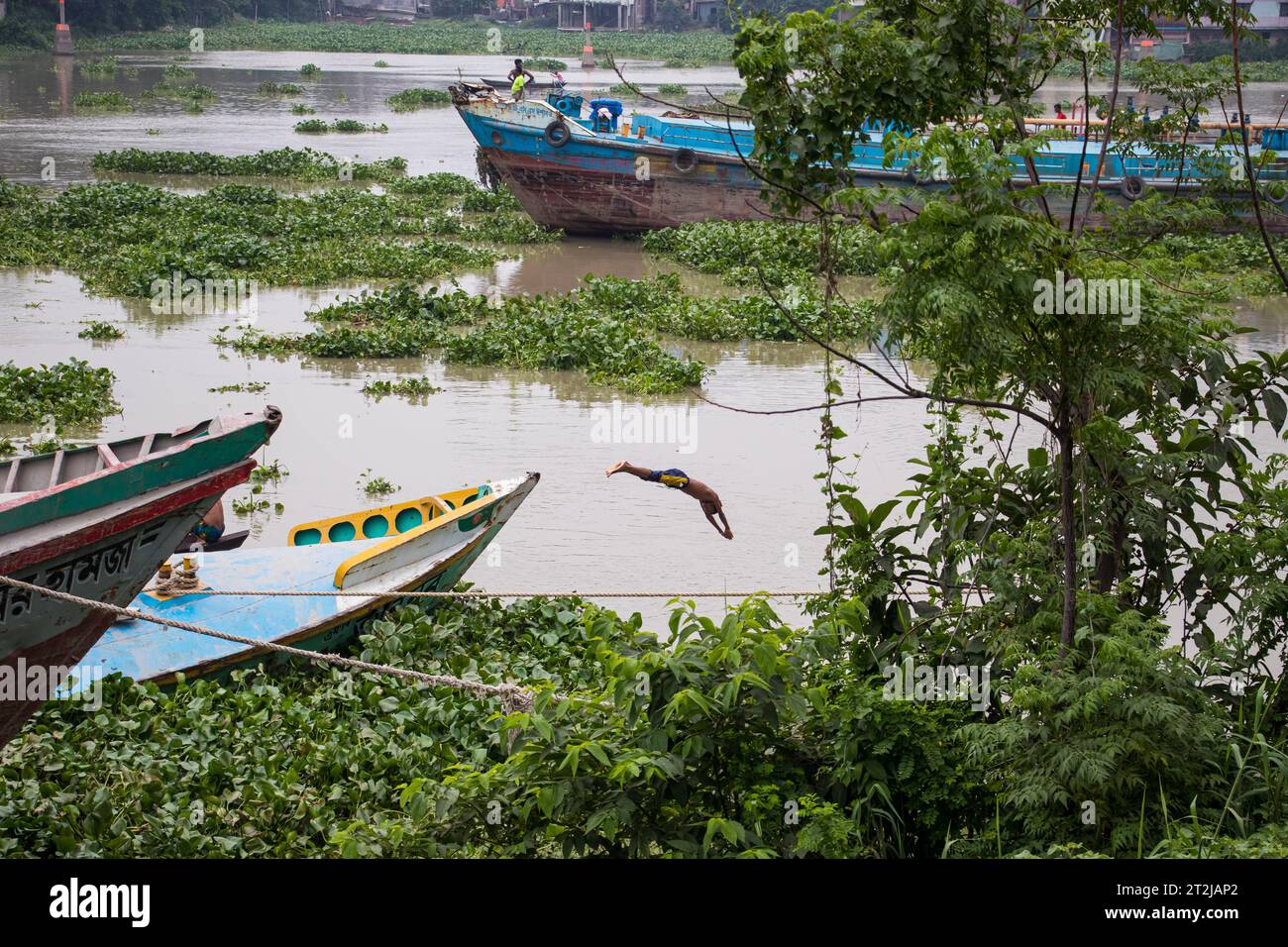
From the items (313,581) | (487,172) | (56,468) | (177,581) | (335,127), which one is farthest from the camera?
(335,127)

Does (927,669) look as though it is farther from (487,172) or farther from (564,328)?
(487,172)

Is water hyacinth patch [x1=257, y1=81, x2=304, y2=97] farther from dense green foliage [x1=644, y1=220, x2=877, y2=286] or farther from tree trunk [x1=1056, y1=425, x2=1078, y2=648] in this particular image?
tree trunk [x1=1056, y1=425, x2=1078, y2=648]

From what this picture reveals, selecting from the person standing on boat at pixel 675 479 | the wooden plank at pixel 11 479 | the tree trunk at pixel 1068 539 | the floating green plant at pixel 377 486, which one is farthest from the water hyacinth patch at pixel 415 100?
the tree trunk at pixel 1068 539

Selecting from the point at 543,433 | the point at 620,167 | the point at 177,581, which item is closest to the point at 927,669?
the point at 177,581

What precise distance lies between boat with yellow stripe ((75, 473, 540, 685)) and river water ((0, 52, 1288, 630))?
0.86 m

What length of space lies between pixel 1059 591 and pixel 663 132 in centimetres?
1868

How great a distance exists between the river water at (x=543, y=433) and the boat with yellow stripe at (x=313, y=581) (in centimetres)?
86

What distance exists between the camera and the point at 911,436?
13.1 m

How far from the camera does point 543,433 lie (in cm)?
1296

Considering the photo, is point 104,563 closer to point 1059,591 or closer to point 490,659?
point 490,659

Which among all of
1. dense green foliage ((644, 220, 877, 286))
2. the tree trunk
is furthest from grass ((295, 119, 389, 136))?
the tree trunk

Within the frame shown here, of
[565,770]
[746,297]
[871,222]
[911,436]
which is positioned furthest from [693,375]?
[565,770]

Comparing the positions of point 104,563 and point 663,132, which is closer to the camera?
point 104,563

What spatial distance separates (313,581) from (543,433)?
15.5ft
